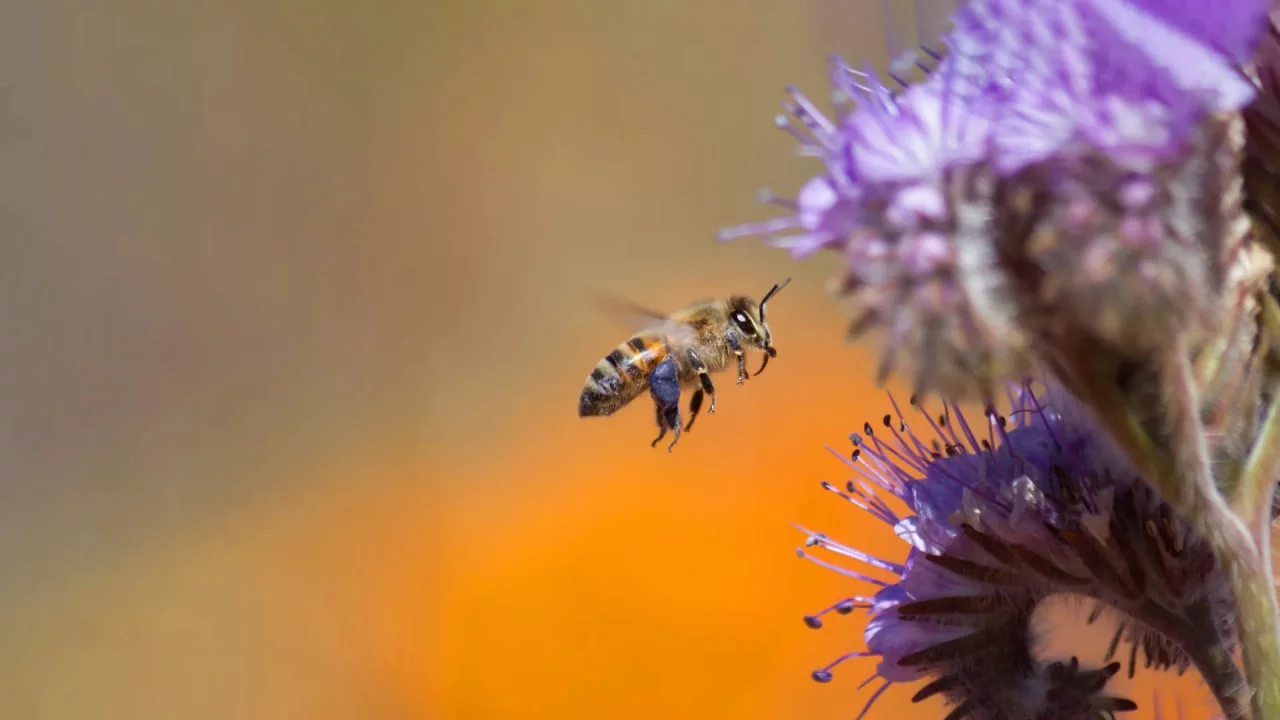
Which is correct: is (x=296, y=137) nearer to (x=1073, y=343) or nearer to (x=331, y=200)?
(x=331, y=200)

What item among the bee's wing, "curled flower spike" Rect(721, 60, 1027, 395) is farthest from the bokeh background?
"curled flower spike" Rect(721, 60, 1027, 395)

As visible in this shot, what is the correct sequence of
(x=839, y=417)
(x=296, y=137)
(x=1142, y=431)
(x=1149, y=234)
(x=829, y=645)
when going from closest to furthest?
(x=1149, y=234) → (x=1142, y=431) → (x=829, y=645) → (x=839, y=417) → (x=296, y=137)

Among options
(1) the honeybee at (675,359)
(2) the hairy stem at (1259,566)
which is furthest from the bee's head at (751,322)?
(2) the hairy stem at (1259,566)

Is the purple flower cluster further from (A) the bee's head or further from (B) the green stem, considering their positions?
(A) the bee's head

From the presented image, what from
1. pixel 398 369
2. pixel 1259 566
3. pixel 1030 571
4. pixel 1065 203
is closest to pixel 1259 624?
pixel 1259 566

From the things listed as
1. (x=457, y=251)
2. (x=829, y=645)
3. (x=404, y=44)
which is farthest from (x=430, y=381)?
(x=829, y=645)

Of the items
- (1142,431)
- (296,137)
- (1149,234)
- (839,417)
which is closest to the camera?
(1149,234)
